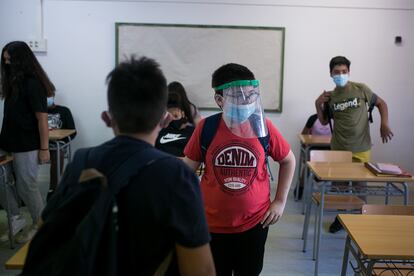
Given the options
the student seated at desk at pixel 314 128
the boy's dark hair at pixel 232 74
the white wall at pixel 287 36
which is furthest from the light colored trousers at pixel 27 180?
the student seated at desk at pixel 314 128

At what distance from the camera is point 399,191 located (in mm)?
2982

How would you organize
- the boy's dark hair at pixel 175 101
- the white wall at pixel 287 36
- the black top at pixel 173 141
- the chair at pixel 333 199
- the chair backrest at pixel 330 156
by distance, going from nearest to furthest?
the black top at pixel 173 141 < the boy's dark hair at pixel 175 101 < the chair at pixel 333 199 < the chair backrest at pixel 330 156 < the white wall at pixel 287 36

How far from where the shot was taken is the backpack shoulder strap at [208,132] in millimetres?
1598

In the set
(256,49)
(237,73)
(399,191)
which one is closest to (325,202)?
(399,191)

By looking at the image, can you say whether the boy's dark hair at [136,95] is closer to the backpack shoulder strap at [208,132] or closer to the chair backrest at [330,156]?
the backpack shoulder strap at [208,132]

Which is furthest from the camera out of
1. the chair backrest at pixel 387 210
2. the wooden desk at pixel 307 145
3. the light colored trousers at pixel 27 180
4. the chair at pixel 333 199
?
the wooden desk at pixel 307 145

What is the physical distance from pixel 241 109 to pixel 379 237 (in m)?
0.80

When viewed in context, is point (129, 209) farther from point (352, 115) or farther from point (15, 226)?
point (352, 115)

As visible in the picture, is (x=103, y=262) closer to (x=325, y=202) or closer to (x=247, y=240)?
(x=247, y=240)

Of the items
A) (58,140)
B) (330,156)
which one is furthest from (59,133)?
(330,156)

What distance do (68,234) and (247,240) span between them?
90 centimetres

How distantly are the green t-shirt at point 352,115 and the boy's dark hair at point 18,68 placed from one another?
2.31 m

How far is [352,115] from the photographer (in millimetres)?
3422

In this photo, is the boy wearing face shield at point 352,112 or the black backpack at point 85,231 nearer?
the black backpack at point 85,231
